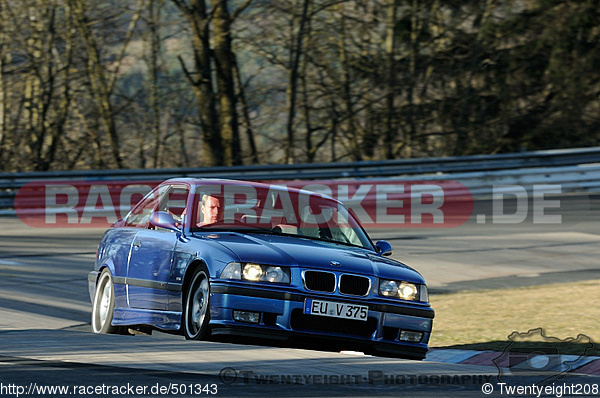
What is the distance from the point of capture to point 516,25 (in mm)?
29812

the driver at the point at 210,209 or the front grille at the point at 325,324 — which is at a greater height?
the driver at the point at 210,209

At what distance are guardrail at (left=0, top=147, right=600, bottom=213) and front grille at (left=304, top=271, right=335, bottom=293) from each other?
51.7ft

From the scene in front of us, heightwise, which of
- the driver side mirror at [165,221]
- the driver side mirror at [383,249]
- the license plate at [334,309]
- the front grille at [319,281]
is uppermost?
the driver side mirror at [165,221]

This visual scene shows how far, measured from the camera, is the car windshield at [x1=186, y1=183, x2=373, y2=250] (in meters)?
7.70

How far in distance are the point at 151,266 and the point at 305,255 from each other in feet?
4.81

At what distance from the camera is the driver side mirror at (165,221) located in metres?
7.67

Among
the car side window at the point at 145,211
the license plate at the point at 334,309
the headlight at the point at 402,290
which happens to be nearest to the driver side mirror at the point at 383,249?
the headlight at the point at 402,290

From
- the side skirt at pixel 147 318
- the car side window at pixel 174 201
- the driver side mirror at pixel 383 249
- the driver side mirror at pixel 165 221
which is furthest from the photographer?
the car side window at pixel 174 201

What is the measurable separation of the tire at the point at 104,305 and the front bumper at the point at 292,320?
2020mm

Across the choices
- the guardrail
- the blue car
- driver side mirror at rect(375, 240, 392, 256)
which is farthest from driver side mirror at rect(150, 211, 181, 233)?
the guardrail

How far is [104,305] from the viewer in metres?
8.63

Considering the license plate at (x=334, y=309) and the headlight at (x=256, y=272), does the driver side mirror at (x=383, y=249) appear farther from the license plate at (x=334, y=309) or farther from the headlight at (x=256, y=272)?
the headlight at (x=256, y=272)

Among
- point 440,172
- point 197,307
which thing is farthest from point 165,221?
point 440,172

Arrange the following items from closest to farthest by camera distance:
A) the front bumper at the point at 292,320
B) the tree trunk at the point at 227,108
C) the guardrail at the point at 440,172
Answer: the front bumper at the point at 292,320 → the guardrail at the point at 440,172 → the tree trunk at the point at 227,108
